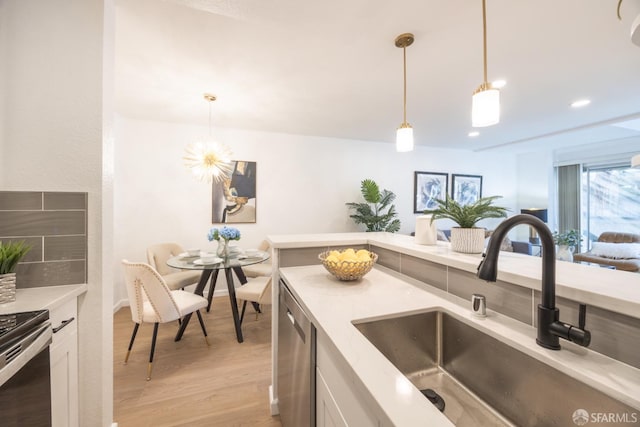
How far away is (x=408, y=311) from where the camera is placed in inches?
36.5

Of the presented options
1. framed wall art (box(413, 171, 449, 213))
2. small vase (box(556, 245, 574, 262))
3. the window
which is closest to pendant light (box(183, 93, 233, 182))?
framed wall art (box(413, 171, 449, 213))

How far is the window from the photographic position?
418 centimetres

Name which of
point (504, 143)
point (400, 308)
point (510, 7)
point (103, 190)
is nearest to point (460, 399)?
point (400, 308)

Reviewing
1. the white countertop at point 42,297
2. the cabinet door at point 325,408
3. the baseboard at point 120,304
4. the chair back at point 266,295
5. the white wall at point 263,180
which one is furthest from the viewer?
the white wall at point 263,180

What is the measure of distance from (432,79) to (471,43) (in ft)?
1.62

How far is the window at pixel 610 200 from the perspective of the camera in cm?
418

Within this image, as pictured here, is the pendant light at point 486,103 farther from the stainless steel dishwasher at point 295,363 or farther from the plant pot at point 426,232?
the stainless steel dishwasher at point 295,363

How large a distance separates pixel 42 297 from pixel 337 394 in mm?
1342

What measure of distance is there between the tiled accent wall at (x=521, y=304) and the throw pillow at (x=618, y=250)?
15.1 ft

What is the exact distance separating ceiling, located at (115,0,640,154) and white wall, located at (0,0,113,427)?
1.23ft

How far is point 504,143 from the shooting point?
4.47 metres

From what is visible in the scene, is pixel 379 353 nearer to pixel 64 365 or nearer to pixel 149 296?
pixel 64 365

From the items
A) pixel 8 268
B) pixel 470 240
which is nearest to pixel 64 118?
pixel 8 268

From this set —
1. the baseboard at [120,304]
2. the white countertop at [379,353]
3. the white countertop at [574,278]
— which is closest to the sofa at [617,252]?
the white countertop at [574,278]
